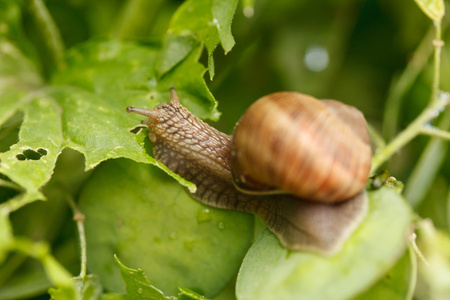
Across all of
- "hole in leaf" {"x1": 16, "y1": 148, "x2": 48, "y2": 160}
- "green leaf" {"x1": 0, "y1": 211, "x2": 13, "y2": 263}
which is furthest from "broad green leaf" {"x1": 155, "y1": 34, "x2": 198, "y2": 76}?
"green leaf" {"x1": 0, "y1": 211, "x2": 13, "y2": 263}

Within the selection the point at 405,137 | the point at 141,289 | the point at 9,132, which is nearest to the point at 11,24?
the point at 9,132

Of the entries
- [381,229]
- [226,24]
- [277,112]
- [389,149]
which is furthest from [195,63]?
[381,229]

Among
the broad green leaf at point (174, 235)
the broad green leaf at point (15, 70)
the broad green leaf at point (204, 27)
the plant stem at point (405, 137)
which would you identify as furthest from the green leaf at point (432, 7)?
the broad green leaf at point (15, 70)

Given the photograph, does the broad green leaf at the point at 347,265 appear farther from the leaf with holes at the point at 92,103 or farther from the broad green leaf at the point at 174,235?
the leaf with holes at the point at 92,103

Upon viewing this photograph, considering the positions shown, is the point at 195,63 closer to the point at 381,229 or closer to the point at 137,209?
the point at 137,209

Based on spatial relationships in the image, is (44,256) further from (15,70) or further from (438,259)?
(15,70)
